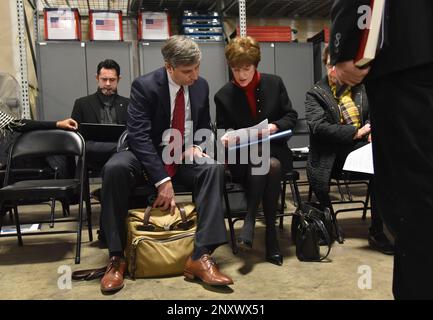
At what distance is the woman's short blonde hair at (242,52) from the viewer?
2.27m

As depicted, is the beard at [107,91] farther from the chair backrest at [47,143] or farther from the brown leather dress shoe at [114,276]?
the brown leather dress shoe at [114,276]

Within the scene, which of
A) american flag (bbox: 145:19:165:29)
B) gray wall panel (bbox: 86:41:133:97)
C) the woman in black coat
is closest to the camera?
the woman in black coat

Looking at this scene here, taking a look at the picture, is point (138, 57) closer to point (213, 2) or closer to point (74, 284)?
point (213, 2)

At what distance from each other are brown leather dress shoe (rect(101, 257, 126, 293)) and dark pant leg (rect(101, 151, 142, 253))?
2.2 inches

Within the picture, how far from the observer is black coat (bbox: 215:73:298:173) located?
2.44 metres

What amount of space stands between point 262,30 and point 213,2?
74 cm

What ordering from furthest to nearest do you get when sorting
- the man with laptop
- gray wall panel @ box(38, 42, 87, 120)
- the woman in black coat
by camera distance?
gray wall panel @ box(38, 42, 87, 120) < the man with laptop < the woman in black coat

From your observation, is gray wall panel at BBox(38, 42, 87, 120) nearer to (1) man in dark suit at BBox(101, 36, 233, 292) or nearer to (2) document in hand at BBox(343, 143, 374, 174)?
(1) man in dark suit at BBox(101, 36, 233, 292)

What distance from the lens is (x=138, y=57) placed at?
5.48 m

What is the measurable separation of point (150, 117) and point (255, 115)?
649mm

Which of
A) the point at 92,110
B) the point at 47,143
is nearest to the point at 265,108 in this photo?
the point at 47,143

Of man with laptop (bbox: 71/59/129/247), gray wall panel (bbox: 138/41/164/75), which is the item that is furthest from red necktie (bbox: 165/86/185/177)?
gray wall panel (bbox: 138/41/164/75)

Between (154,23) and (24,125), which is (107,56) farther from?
(24,125)
